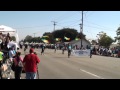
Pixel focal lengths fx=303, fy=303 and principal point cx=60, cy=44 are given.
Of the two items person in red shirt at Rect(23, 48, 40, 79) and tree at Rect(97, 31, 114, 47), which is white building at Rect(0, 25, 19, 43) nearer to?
person in red shirt at Rect(23, 48, 40, 79)

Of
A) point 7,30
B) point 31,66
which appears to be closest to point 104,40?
point 7,30

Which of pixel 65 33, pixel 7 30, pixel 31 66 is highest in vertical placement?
pixel 65 33

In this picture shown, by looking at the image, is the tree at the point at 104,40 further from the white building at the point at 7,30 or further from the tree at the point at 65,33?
the white building at the point at 7,30

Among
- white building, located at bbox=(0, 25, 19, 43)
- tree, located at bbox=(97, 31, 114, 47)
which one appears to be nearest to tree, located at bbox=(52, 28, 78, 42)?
tree, located at bbox=(97, 31, 114, 47)

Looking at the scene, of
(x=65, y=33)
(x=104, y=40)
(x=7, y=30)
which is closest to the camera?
(x=7, y=30)

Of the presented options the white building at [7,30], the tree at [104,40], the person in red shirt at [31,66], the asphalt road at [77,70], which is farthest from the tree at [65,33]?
the person in red shirt at [31,66]

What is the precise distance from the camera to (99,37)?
12462cm

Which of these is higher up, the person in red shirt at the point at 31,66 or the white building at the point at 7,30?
the white building at the point at 7,30

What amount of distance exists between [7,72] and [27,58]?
135 inches

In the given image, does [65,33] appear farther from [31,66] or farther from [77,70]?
Result: [31,66]
